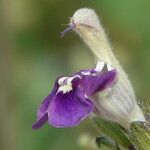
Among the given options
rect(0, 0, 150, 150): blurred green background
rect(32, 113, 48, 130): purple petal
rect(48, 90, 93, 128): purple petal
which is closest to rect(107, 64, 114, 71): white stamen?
rect(48, 90, 93, 128): purple petal

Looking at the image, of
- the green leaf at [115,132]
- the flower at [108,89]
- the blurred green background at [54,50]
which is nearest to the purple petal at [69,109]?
the flower at [108,89]

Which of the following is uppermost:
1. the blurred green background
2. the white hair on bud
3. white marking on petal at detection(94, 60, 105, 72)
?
the white hair on bud

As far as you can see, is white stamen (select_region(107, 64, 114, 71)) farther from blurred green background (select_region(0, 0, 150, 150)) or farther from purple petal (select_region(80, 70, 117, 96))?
blurred green background (select_region(0, 0, 150, 150))

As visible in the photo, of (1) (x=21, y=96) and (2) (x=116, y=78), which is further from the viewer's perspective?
(1) (x=21, y=96)

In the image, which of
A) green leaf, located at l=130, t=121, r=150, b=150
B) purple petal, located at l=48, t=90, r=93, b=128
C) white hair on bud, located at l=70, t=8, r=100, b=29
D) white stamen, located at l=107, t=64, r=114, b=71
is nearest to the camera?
purple petal, located at l=48, t=90, r=93, b=128

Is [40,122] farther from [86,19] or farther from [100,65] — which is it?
[86,19]

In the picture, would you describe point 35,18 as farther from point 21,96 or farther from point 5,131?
point 5,131

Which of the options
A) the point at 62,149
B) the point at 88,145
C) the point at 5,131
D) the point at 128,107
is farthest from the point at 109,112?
the point at 62,149
